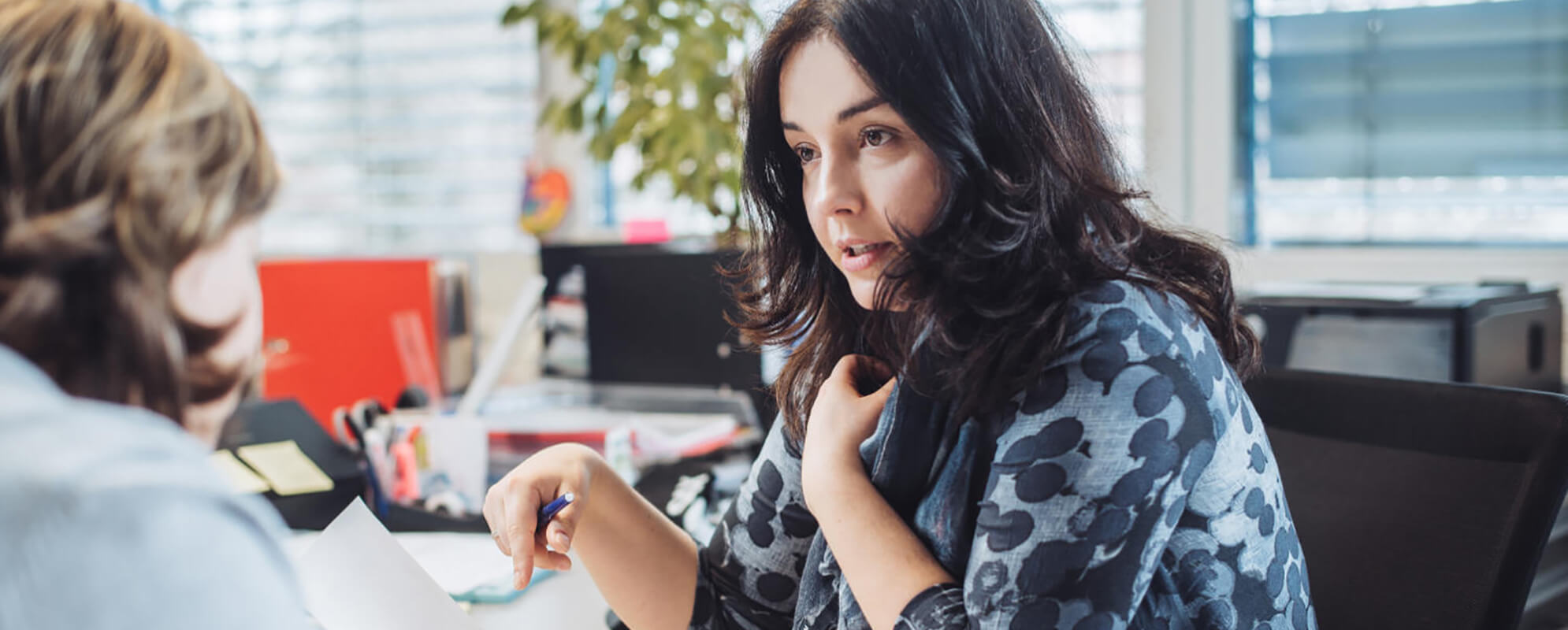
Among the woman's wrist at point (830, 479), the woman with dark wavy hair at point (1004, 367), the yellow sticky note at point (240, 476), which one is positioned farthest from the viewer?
the yellow sticky note at point (240, 476)

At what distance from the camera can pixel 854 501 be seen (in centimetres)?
83

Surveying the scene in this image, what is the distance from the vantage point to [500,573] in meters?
1.17

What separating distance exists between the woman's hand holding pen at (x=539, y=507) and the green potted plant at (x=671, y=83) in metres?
1.10

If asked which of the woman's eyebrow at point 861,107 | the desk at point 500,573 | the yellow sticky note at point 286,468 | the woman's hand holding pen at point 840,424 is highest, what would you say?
the woman's eyebrow at point 861,107

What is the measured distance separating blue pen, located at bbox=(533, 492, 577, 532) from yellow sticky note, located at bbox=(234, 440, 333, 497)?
56 cm

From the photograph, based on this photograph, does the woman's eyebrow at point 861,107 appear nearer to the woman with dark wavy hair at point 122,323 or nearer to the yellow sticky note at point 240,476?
the woman with dark wavy hair at point 122,323

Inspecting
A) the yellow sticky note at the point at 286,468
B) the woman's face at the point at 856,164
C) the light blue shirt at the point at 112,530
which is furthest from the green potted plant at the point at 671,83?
the light blue shirt at the point at 112,530

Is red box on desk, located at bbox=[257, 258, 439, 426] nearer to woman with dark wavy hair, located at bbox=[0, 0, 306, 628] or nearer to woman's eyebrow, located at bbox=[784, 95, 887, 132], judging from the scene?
woman's eyebrow, located at bbox=[784, 95, 887, 132]

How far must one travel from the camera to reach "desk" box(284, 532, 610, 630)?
1.09 m

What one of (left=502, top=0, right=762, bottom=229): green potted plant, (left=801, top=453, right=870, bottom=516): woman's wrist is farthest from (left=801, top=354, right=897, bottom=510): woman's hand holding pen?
(left=502, top=0, right=762, bottom=229): green potted plant

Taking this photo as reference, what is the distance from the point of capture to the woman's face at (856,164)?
32.3 inches

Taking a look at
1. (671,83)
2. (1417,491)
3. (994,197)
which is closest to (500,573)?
(994,197)

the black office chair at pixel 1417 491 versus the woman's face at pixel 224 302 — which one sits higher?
the woman's face at pixel 224 302

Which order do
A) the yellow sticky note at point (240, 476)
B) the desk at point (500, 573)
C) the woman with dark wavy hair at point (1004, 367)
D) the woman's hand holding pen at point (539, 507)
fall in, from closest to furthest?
the woman with dark wavy hair at point (1004, 367) < the woman's hand holding pen at point (539, 507) < the desk at point (500, 573) < the yellow sticky note at point (240, 476)
